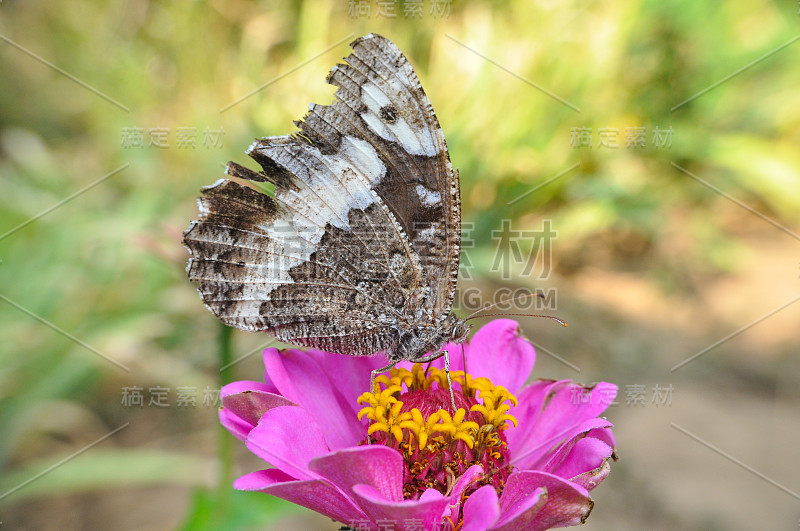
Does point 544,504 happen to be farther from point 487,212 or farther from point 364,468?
point 487,212

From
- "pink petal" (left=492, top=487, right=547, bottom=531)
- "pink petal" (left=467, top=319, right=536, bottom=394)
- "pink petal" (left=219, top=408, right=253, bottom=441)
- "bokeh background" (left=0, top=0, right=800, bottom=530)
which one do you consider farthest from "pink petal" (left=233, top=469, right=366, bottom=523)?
"bokeh background" (left=0, top=0, right=800, bottom=530)

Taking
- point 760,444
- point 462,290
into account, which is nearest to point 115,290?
point 462,290

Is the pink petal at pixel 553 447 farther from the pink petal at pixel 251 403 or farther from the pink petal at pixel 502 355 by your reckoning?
the pink petal at pixel 251 403

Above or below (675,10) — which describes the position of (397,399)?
below

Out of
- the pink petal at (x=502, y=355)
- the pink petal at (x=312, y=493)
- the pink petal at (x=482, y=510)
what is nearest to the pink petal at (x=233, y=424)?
the pink petal at (x=312, y=493)

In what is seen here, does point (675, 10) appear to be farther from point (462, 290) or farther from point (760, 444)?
point (760, 444)

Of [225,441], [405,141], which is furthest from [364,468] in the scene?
[225,441]

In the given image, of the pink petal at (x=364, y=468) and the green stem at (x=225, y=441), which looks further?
the green stem at (x=225, y=441)
